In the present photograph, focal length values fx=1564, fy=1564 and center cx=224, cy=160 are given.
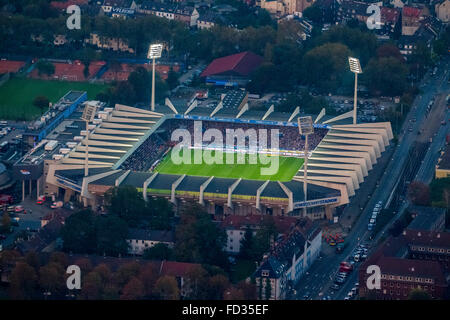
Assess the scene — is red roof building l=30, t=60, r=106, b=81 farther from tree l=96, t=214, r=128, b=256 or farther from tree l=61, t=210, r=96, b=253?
tree l=96, t=214, r=128, b=256

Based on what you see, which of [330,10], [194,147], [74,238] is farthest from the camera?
[330,10]

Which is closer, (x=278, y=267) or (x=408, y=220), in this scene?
(x=278, y=267)

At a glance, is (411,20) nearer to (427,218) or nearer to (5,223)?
(427,218)

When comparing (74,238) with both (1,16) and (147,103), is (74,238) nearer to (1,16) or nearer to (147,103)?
(147,103)

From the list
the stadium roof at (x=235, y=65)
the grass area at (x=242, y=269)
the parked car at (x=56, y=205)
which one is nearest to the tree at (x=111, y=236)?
the grass area at (x=242, y=269)

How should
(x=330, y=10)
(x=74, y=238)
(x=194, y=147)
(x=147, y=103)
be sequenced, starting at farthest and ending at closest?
(x=330, y=10) < (x=147, y=103) < (x=194, y=147) < (x=74, y=238)
